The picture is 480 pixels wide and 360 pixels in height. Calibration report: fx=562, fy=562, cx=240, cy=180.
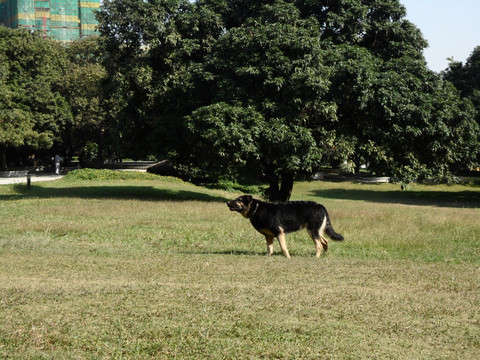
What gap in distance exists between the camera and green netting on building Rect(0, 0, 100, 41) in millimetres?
95250

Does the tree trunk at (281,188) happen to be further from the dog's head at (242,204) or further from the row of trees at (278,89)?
the dog's head at (242,204)

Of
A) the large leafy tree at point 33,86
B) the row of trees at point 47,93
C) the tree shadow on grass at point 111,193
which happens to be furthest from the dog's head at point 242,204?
the large leafy tree at point 33,86

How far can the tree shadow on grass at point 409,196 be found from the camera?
37562 mm

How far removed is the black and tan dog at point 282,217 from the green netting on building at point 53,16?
90.6m

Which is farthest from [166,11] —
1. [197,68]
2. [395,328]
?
[395,328]

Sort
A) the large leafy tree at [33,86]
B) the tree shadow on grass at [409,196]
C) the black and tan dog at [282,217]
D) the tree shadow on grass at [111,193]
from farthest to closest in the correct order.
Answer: the large leafy tree at [33,86] < the tree shadow on grass at [409,196] < the tree shadow on grass at [111,193] < the black and tan dog at [282,217]

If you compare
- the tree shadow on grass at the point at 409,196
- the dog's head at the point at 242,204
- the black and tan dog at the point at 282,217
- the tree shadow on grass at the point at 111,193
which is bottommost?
the tree shadow on grass at the point at 409,196

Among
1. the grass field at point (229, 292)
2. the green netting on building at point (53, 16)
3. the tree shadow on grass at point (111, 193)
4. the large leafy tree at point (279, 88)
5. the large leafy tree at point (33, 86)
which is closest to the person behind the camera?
the grass field at point (229, 292)

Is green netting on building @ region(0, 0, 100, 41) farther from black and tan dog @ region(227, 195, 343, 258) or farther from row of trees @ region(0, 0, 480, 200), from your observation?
black and tan dog @ region(227, 195, 343, 258)

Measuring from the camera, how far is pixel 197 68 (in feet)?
83.8

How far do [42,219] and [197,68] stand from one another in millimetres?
10661

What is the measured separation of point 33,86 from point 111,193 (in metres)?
22.7

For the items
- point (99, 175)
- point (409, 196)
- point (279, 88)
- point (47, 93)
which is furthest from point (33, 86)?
point (409, 196)

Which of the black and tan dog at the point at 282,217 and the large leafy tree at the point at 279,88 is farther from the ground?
the large leafy tree at the point at 279,88
